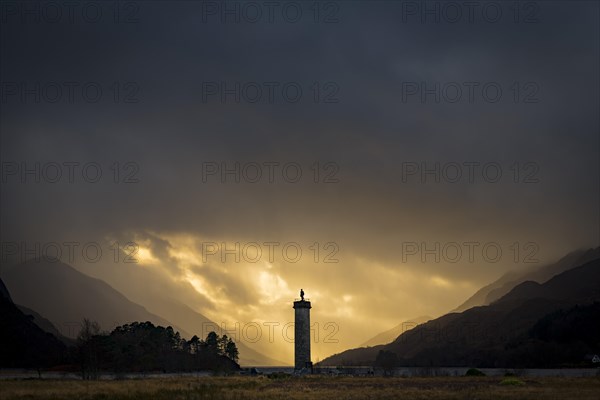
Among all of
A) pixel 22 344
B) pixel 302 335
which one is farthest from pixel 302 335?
pixel 22 344

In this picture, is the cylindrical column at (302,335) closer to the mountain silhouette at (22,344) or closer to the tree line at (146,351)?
the tree line at (146,351)

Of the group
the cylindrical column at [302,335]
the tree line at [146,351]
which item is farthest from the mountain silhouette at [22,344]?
the cylindrical column at [302,335]

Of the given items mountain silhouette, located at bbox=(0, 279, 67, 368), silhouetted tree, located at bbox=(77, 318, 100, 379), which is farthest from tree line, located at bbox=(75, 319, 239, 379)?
mountain silhouette, located at bbox=(0, 279, 67, 368)

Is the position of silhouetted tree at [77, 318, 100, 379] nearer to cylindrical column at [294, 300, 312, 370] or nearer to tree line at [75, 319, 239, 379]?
tree line at [75, 319, 239, 379]

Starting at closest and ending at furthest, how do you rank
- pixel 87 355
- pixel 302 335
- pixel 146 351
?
1. pixel 87 355
2. pixel 302 335
3. pixel 146 351

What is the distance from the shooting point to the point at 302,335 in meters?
110

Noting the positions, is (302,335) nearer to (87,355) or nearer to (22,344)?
(87,355)

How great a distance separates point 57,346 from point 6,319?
48.5 feet

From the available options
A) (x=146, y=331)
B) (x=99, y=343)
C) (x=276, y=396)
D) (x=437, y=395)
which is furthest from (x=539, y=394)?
(x=146, y=331)

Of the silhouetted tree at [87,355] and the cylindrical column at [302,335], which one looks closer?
the silhouetted tree at [87,355]

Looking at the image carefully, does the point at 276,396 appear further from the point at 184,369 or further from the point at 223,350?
the point at 223,350

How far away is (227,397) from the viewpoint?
161 ft

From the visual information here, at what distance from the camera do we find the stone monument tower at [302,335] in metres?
108

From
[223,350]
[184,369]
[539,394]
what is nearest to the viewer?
[539,394]
